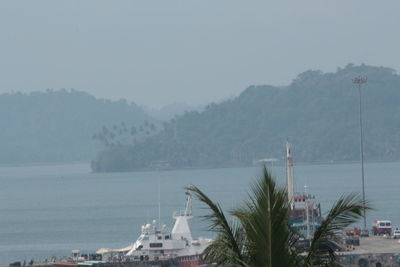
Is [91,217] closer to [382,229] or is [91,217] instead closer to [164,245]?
[382,229]

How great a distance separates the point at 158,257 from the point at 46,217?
281ft

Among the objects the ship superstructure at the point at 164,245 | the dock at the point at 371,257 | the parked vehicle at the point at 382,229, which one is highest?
the parked vehicle at the point at 382,229

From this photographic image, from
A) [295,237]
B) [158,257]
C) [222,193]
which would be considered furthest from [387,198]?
[295,237]

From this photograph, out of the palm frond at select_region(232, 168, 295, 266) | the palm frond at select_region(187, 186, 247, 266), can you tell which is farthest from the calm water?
the palm frond at select_region(232, 168, 295, 266)

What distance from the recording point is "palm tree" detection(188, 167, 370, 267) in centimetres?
1439

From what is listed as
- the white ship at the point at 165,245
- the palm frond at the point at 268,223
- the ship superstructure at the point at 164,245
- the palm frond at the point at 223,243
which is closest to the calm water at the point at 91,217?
the white ship at the point at 165,245

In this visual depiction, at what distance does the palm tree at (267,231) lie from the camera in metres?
14.4

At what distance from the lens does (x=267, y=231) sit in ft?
47.0

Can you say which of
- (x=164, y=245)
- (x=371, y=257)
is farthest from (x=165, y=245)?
(x=371, y=257)

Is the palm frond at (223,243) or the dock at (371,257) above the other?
the palm frond at (223,243)

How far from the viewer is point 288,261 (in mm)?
14539

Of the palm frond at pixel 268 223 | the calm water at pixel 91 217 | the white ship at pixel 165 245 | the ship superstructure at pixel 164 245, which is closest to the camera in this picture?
the palm frond at pixel 268 223

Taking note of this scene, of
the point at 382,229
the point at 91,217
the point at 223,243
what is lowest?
the point at 223,243

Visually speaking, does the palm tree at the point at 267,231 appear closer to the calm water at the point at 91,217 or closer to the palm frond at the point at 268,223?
the palm frond at the point at 268,223
